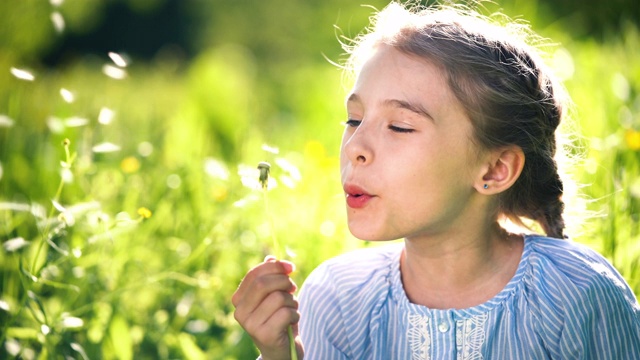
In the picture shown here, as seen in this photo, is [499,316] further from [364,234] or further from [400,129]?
[400,129]

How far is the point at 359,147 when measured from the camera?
186cm

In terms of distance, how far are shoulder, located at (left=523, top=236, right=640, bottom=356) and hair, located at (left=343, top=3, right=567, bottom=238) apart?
0.21 m

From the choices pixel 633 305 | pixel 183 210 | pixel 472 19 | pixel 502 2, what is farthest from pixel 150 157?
pixel 502 2

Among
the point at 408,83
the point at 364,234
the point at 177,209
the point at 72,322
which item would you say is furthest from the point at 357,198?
the point at 177,209

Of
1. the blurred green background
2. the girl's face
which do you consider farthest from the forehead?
the blurred green background

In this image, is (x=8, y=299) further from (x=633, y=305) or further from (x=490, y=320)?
(x=633, y=305)

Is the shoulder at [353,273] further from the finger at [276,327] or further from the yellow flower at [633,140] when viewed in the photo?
the yellow flower at [633,140]

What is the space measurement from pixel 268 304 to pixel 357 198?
315mm

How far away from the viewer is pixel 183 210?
2.92 m

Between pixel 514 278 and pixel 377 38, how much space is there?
67cm

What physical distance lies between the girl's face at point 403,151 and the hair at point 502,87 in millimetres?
41

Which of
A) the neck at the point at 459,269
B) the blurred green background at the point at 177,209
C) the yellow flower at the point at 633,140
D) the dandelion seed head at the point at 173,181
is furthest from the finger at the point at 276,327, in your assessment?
the yellow flower at the point at 633,140

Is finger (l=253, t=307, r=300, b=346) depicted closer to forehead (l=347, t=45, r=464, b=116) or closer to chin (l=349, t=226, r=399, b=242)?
chin (l=349, t=226, r=399, b=242)

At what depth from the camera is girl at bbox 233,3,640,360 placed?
6.16ft
